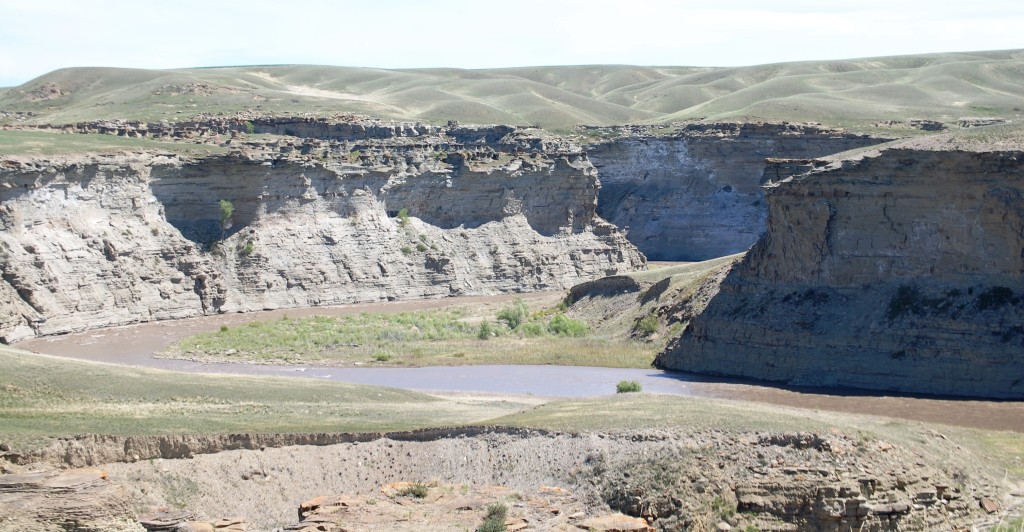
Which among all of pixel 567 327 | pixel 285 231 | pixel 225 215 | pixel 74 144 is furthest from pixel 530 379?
pixel 74 144

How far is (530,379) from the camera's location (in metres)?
46.5

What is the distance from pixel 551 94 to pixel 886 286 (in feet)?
386

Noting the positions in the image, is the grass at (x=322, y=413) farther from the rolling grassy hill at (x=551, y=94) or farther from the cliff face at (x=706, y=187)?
the rolling grassy hill at (x=551, y=94)

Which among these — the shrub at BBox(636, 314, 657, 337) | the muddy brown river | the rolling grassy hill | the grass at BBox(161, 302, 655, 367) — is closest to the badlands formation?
the shrub at BBox(636, 314, 657, 337)

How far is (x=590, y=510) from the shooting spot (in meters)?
25.1

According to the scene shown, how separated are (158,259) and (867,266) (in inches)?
1171

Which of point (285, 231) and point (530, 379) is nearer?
point (530, 379)

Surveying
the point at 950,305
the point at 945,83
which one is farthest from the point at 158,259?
the point at 945,83

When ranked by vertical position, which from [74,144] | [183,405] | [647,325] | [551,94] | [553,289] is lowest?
[553,289]

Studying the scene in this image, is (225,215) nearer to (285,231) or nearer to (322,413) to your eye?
(285,231)

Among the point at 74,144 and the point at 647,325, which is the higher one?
the point at 74,144

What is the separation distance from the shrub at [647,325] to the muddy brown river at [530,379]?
386 cm

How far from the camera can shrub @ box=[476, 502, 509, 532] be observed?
23.1 meters

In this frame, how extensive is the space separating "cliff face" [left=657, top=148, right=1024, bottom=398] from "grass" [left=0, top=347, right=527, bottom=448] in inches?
387
